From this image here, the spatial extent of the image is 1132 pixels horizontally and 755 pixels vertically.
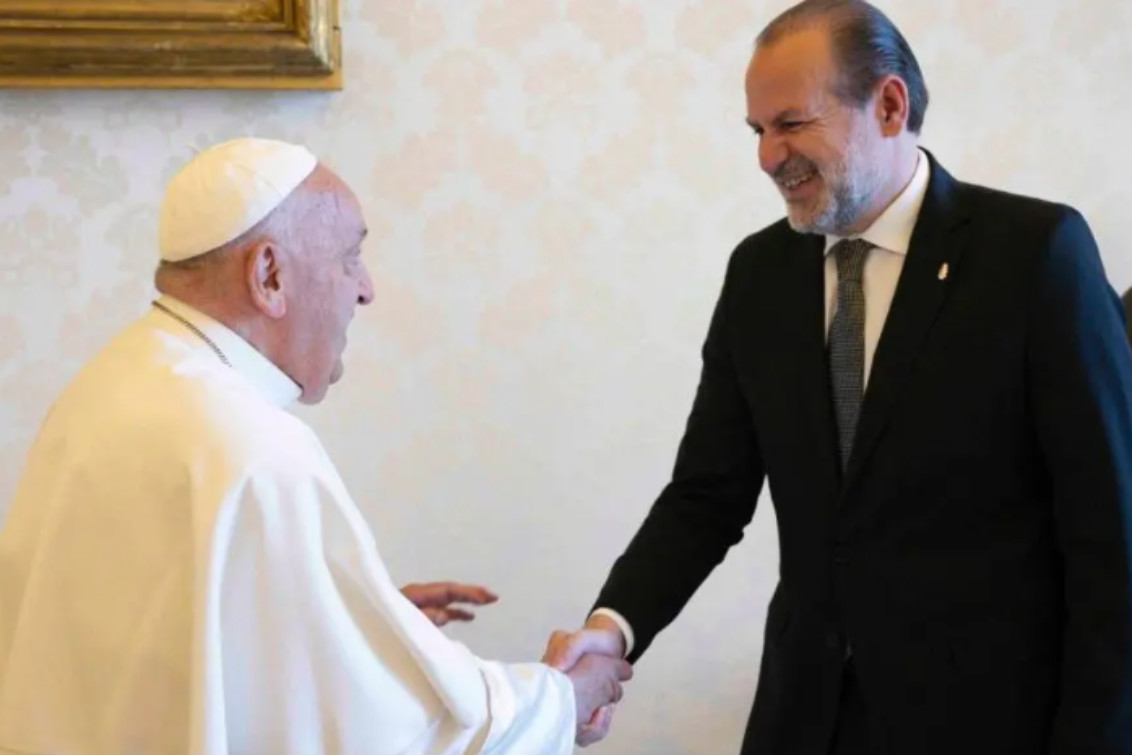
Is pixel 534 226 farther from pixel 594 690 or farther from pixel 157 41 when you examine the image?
pixel 594 690

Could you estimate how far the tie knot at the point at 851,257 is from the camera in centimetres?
178

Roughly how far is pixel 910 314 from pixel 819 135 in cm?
26

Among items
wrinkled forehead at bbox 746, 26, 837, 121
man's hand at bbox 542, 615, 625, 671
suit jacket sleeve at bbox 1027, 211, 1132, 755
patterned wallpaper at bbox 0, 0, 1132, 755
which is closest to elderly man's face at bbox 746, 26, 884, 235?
wrinkled forehead at bbox 746, 26, 837, 121

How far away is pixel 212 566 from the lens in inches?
56.0

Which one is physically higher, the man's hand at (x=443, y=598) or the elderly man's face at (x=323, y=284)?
the elderly man's face at (x=323, y=284)

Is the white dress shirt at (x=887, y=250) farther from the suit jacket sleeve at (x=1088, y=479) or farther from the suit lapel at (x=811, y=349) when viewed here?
the suit jacket sleeve at (x=1088, y=479)

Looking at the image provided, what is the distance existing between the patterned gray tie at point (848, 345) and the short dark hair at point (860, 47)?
0.19 metres

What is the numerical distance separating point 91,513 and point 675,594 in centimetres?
93

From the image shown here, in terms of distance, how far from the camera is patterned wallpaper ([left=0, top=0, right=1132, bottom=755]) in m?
2.62

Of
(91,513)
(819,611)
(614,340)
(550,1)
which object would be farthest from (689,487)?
(550,1)

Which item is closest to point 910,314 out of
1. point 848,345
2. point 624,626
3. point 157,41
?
point 848,345

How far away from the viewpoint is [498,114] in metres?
2.68

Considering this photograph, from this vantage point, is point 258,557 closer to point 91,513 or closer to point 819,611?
point 91,513

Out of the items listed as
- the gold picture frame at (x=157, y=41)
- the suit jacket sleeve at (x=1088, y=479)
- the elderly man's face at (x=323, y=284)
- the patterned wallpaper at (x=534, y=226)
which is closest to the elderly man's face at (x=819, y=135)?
the suit jacket sleeve at (x=1088, y=479)
